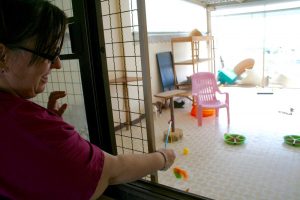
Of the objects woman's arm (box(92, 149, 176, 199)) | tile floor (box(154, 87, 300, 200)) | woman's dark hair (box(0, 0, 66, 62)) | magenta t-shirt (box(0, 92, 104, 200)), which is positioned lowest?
tile floor (box(154, 87, 300, 200))

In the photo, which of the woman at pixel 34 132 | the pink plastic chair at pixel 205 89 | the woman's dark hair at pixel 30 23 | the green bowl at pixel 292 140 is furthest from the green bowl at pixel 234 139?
the woman's dark hair at pixel 30 23

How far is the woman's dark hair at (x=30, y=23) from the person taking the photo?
48 centimetres

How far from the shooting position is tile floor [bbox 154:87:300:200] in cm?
193

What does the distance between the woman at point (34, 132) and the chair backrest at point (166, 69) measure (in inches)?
153

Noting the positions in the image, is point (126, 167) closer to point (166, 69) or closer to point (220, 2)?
point (166, 69)

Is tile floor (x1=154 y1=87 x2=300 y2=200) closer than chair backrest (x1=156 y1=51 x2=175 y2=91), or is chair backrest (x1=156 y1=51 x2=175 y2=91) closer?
tile floor (x1=154 y1=87 x2=300 y2=200)

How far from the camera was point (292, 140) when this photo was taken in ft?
8.97

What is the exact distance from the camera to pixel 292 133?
118 inches

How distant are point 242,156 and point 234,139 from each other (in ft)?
1.21

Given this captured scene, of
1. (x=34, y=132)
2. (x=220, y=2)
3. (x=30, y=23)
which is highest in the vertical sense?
(x=220, y=2)

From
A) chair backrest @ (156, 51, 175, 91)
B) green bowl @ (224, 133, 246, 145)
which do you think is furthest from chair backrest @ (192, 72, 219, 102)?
green bowl @ (224, 133, 246, 145)

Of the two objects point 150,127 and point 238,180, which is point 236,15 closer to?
point 238,180

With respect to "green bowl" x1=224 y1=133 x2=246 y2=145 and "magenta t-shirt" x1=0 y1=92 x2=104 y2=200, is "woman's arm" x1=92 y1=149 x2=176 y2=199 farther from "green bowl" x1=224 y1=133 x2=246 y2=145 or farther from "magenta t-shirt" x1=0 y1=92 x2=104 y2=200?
"green bowl" x1=224 y1=133 x2=246 y2=145

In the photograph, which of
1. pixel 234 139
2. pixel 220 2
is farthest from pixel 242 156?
pixel 220 2
